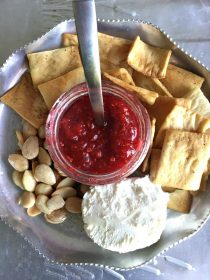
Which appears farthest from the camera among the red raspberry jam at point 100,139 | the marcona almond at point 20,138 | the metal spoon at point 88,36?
the marcona almond at point 20,138

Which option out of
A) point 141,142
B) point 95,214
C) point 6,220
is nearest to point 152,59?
point 141,142

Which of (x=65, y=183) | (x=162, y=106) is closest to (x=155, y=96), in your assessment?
(x=162, y=106)

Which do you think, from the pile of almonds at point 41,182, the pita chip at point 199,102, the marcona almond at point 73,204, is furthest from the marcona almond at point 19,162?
the pita chip at point 199,102

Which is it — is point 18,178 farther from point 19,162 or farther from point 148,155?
point 148,155

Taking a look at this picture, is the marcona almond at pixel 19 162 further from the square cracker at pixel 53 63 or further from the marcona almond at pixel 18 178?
the square cracker at pixel 53 63

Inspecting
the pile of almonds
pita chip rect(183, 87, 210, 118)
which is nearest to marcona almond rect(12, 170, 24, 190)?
the pile of almonds
